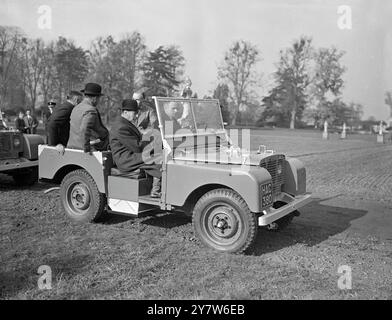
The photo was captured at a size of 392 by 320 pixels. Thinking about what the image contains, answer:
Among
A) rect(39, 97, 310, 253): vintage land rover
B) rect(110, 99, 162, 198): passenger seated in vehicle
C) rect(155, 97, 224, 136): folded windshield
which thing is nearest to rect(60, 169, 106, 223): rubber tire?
rect(39, 97, 310, 253): vintage land rover

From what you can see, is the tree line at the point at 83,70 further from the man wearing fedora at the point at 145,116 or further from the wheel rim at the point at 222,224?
the wheel rim at the point at 222,224

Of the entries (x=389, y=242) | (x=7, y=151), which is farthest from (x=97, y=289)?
(x=7, y=151)

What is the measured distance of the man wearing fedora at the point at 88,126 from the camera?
5.88m

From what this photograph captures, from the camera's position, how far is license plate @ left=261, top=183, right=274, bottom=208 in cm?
461

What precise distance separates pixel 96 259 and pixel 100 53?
108 feet

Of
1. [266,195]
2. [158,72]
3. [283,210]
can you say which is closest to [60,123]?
[266,195]

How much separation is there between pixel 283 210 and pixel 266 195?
349 mm

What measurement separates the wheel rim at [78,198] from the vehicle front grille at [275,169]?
260 cm

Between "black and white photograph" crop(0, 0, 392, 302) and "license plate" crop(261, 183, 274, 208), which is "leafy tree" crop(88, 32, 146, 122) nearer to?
"black and white photograph" crop(0, 0, 392, 302)

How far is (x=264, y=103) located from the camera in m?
64.8

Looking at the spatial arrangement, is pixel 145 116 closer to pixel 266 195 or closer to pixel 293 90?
pixel 266 195

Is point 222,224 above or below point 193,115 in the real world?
below

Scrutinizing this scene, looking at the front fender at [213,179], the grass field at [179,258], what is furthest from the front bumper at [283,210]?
the grass field at [179,258]

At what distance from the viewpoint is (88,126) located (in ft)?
19.3
